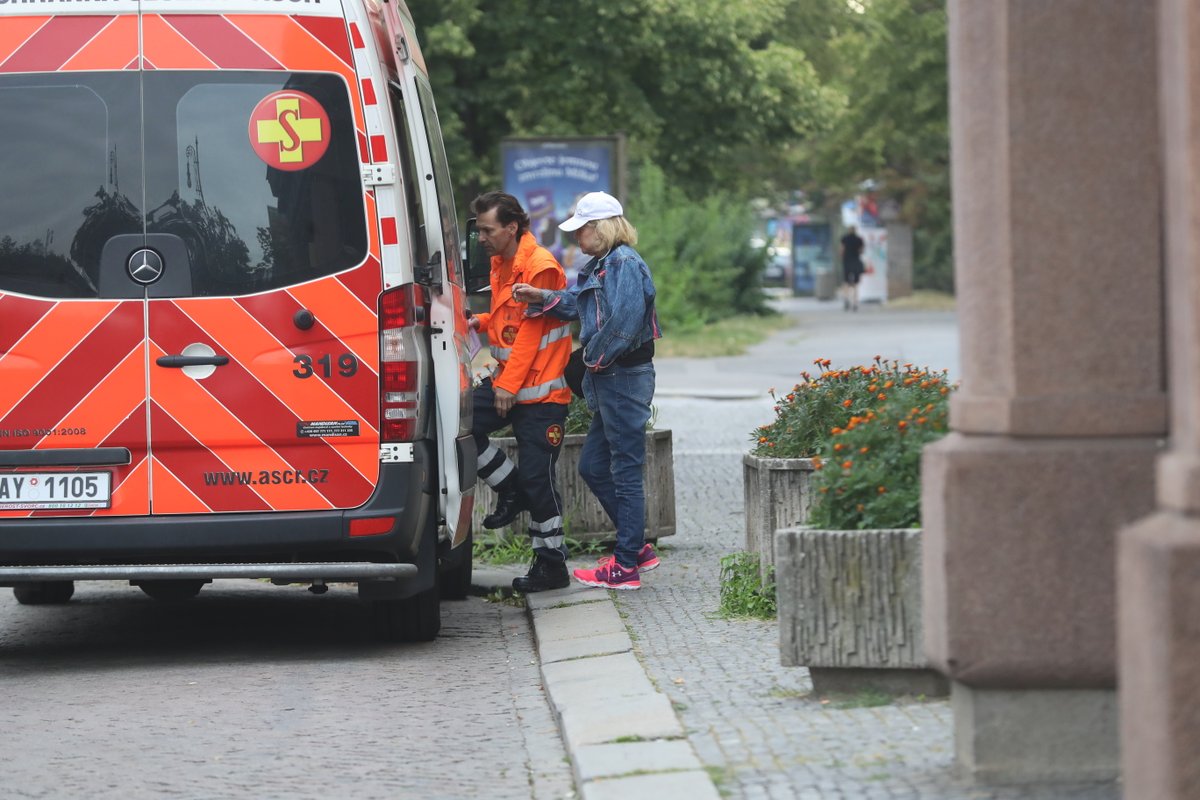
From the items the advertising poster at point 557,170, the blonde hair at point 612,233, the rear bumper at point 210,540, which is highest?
the advertising poster at point 557,170

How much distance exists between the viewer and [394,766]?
5.61 metres

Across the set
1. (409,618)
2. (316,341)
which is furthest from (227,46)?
(409,618)

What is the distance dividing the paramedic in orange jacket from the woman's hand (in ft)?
0.48

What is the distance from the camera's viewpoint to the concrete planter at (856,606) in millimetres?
5609

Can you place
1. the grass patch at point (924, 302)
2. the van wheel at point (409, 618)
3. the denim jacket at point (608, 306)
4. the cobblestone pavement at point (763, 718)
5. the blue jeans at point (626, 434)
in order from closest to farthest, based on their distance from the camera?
the cobblestone pavement at point (763, 718)
the van wheel at point (409, 618)
the denim jacket at point (608, 306)
the blue jeans at point (626, 434)
the grass patch at point (924, 302)

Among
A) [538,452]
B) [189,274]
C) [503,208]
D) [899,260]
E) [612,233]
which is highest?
[899,260]

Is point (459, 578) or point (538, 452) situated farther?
point (459, 578)

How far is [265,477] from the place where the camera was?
22.9 feet

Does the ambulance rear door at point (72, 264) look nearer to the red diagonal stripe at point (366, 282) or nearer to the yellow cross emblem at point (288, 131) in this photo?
the yellow cross emblem at point (288, 131)

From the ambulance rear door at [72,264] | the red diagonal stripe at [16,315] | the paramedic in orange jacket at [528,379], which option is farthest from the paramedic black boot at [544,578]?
the red diagonal stripe at [16,315]

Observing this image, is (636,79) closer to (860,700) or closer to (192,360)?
(192,360)

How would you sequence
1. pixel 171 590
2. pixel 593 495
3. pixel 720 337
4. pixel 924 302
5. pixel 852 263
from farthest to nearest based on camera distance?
1. pixel 924 302
2. pixel 852 263
3. pixel 720 337
4. pixel 593 495
5. pixel 171 590

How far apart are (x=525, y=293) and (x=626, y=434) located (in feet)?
2.43

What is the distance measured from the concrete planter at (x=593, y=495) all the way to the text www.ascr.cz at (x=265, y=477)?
2572 millimetres
